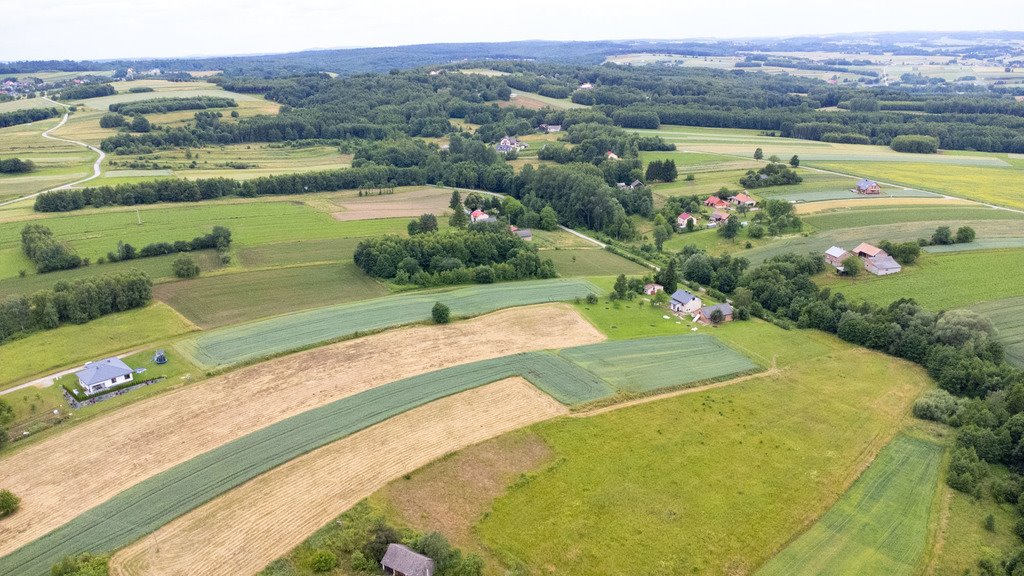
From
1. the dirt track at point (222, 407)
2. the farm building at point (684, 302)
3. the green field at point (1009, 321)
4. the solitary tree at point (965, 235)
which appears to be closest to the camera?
the dirt track at point (222, 407)

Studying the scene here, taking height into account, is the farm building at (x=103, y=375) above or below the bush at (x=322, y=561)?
above

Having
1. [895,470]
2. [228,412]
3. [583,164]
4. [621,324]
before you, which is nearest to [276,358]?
[228,412]

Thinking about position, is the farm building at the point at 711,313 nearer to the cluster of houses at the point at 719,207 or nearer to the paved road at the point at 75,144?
the cluster of houses at the point at 719,207

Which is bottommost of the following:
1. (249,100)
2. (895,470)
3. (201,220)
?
(895,470)

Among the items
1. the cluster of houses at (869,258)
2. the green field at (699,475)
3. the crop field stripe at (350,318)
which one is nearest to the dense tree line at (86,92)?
the crop field stripe at (350,318)

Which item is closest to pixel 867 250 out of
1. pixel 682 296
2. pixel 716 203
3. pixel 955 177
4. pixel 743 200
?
pixel 682 296

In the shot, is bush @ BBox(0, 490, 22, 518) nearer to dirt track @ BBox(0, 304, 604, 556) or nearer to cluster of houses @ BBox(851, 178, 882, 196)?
dirt track @ BBox(0, 304, 604, 556)

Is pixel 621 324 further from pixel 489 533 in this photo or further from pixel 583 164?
pixel 583 164
